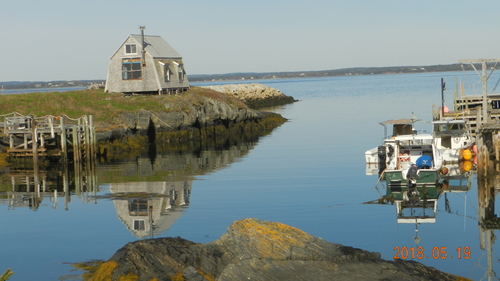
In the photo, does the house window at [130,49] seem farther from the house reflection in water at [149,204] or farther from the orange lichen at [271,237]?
the orange lichen at [271,237]

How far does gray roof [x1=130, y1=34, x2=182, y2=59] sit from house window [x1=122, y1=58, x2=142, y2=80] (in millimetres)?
→ 1723

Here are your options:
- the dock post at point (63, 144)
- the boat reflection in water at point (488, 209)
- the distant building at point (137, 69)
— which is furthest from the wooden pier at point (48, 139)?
the boat reflection in water at point (488, 209)

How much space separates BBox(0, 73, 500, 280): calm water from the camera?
66.2 ft

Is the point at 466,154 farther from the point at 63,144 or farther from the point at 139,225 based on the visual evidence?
the point at 63,144

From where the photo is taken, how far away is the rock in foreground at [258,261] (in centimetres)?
1379

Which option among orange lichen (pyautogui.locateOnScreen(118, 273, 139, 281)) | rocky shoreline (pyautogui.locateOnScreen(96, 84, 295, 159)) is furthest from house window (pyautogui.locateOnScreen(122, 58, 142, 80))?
orange lichen (pyautogui.locateOnScreen(118, 273, 139, 281))

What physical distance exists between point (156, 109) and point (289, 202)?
97.3 feet

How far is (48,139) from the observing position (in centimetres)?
4488

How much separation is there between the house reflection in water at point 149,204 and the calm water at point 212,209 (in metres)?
0.05

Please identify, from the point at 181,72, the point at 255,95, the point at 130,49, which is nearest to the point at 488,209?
the point at 130,49

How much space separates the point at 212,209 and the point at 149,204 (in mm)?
2751

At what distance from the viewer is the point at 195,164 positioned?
42.0 m

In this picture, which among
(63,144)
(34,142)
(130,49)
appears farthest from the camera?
(130,49)

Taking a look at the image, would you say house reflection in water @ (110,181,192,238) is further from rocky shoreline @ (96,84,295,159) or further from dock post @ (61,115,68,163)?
rocky shoreline @ (96,84,295,159)
